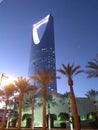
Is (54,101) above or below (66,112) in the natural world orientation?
above

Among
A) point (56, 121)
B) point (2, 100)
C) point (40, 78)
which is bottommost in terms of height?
point (56, 121)

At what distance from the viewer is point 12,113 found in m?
61.2

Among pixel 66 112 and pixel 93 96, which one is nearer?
pixel 93 96

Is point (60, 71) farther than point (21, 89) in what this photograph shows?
No

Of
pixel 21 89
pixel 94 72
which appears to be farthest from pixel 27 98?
pixel 94 72

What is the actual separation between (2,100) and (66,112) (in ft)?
96.9

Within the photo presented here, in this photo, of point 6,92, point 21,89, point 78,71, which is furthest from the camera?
point 6,92

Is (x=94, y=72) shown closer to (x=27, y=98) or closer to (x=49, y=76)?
(x=49, y=76)

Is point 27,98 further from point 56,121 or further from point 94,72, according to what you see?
point 94,72

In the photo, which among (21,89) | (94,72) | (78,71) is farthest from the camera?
(21,89)

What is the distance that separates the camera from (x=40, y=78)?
34281 millimetres

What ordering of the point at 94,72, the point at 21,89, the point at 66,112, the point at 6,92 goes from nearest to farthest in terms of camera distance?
the point at 94,72 → the point at 21,89 → the point at 6,92 → the point at 66,112

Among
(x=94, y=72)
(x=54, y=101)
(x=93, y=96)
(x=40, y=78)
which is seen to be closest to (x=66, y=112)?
(x=54, y=101)

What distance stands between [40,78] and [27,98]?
32389 mm
